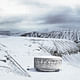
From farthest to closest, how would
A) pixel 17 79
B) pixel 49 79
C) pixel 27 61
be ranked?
pixel 27 61 < pixel 49 79 < pixel 17 79

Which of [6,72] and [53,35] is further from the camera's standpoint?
[53,35]

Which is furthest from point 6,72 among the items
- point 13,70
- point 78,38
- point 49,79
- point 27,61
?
point 78,38

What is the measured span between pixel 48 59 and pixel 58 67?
35.5 inches

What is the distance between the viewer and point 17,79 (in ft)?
34.6

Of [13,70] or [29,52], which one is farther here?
[29,52]

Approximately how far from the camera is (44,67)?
13.6m

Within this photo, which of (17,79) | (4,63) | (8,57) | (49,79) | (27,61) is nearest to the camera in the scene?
(17,79)

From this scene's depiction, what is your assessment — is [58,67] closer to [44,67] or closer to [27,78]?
[44,67]

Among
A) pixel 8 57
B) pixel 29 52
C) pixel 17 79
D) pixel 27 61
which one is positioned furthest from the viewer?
pixel 29 52

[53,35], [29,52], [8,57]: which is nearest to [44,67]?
[8,57]

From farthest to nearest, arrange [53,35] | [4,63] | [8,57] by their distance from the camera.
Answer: [53,35] < [8,57] < [4,63]

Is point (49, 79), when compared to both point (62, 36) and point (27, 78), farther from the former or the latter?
point (62, 36)

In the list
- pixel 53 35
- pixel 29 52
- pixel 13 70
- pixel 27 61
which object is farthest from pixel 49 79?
pixel 53 35

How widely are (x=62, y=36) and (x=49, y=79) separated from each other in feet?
131
